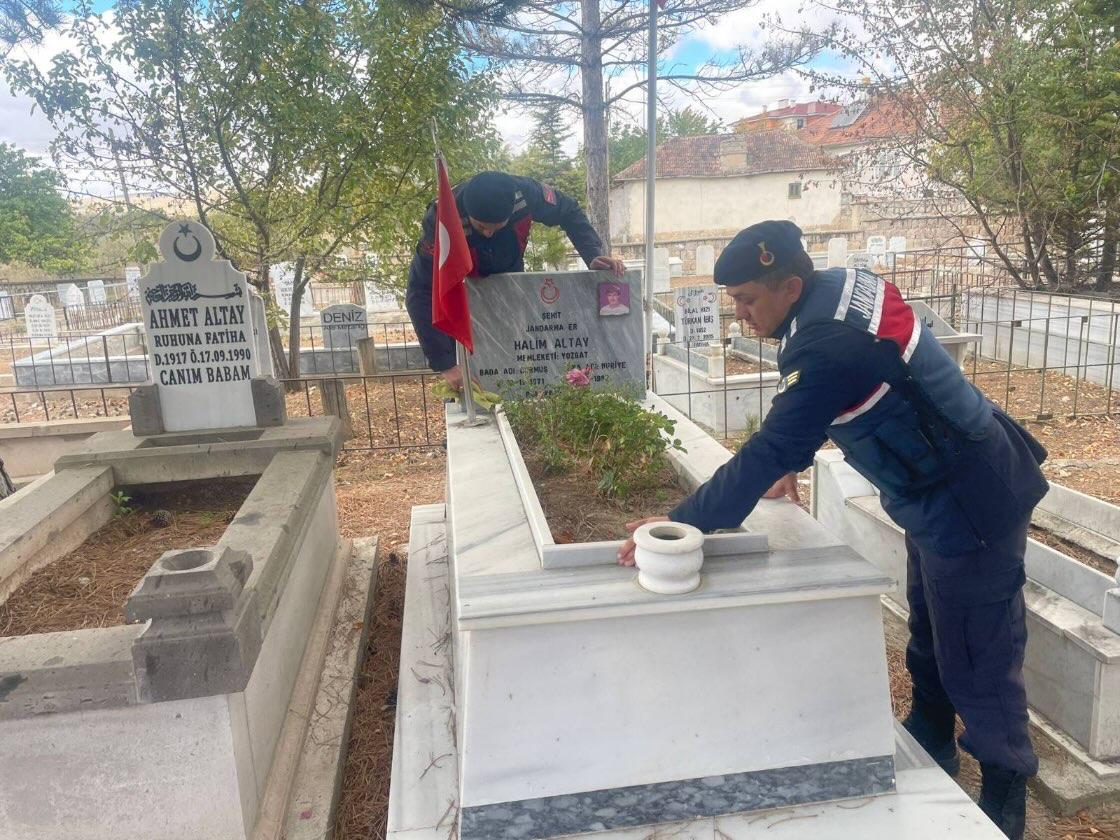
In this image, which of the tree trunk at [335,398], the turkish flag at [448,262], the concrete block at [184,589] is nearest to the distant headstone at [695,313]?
the tree trunk at [335,398]

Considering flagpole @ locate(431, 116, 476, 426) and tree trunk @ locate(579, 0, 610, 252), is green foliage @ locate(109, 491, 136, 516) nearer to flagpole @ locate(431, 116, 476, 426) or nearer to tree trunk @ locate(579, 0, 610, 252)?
flagpole @ locate(431, 116, 476, 426)

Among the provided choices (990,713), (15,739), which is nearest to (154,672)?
(15,739)

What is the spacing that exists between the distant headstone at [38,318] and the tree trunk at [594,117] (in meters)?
10.1

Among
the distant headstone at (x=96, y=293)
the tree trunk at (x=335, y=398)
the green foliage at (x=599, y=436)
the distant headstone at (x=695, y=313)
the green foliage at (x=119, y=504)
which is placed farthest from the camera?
the distant headstone at (x=96, y=293)

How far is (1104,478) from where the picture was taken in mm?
5523

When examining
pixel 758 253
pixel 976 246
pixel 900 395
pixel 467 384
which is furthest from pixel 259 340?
pixel 976 246

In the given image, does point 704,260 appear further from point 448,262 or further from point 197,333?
point 448,262

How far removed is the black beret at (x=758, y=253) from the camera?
216 centimetres

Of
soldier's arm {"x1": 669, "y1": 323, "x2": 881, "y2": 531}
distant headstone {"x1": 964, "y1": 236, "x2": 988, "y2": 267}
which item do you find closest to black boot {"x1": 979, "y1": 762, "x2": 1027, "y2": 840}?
soldier's arm {"x1": 669, "y1": 323, "x2": 881, "y2": 531}

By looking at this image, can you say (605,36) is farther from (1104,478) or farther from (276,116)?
(1104,478)

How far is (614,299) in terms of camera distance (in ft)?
14.7

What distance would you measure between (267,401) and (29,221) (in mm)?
39218

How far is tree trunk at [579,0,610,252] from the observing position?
11414 mm

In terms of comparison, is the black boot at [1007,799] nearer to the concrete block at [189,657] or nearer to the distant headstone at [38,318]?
the concrete block at [189,657]
